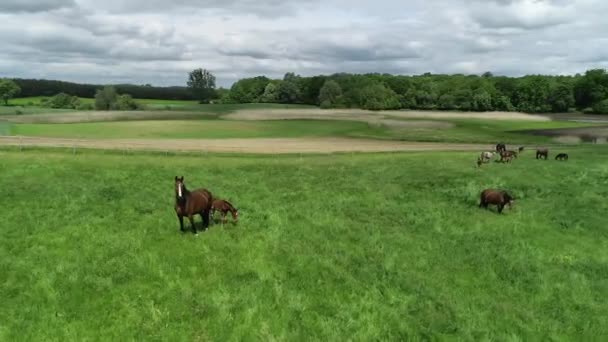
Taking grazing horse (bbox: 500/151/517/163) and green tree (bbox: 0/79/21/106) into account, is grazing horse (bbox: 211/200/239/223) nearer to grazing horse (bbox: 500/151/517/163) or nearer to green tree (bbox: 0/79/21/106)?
grazing horse (bbox: 500/151/517/163)

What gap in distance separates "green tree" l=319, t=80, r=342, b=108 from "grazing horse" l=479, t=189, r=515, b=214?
6044 inches

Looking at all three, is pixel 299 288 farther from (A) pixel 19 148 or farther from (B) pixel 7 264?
(A) pixel 19 148

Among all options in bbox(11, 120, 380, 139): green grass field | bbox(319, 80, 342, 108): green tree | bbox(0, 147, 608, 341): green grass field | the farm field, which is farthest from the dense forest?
bbox(0, 147, 608, 341): green grass field

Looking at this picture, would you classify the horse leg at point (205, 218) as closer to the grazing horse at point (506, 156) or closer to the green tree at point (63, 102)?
the grazing horse at point (506, 156)

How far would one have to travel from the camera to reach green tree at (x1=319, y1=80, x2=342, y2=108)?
17650cm

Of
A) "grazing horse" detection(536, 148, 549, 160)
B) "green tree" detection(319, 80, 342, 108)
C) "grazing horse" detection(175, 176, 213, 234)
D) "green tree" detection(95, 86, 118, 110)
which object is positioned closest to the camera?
"grazing horse" detection(175, 176, 213, 234)

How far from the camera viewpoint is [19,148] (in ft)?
179

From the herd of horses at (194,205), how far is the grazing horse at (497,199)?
39.3 feet

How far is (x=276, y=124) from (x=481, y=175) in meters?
81.7

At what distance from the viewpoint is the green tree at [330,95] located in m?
176

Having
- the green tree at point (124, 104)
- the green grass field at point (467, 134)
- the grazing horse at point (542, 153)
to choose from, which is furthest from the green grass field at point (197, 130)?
the green tree at point (124, 104)

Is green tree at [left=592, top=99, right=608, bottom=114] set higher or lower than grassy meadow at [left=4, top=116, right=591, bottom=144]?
higher

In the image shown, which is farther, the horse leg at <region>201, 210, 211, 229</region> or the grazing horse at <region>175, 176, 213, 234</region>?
the horse leg at <region>201, 210, 211, 229</region>

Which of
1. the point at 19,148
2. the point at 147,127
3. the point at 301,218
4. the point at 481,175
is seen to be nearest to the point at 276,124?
the point at 147,127
